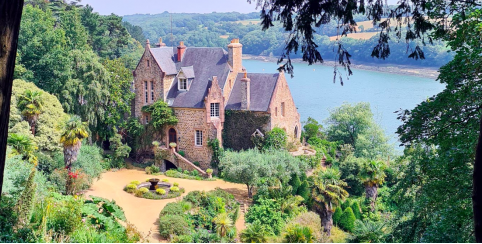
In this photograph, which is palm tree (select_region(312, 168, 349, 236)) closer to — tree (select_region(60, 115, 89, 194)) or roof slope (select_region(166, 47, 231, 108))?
roof slope (select_region(166, 47, 231, 108))

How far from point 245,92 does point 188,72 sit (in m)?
4.17

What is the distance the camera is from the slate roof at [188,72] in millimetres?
32884

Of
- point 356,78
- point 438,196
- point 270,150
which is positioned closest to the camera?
point 438,196

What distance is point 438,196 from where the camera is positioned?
11977 mm

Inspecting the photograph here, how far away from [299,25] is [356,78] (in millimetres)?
73465

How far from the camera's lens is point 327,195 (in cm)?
2427

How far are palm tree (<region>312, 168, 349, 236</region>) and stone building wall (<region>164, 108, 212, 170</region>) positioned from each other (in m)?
9.24

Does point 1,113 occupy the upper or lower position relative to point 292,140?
upper

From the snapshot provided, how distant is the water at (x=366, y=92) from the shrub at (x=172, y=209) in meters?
33.9

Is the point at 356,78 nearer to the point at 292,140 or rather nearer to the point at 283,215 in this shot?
the point at 292,140

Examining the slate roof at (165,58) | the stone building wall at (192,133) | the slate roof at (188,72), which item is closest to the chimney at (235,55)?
the slate roof at (188,72)

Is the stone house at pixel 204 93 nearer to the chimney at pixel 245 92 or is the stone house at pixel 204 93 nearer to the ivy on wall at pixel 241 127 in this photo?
the chimney at pixel 245 92

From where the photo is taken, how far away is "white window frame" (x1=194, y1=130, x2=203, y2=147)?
1278 inches

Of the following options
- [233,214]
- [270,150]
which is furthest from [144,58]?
[233,214]
